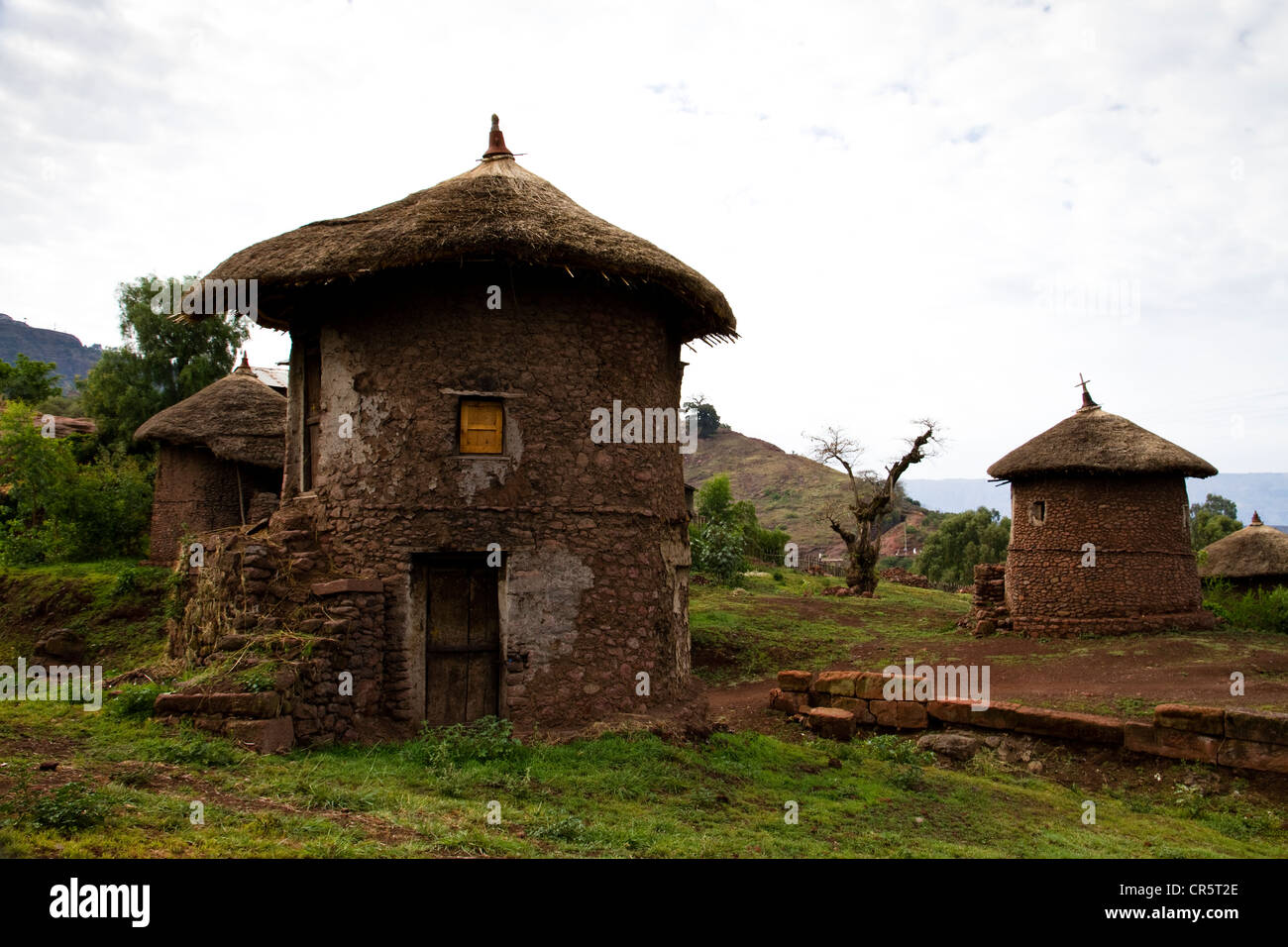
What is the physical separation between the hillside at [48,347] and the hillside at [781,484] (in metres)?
94.7

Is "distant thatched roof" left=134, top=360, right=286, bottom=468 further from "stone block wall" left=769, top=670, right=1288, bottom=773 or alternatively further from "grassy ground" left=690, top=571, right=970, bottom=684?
"stone block wall" left=769, top=670, right=1288, bottom=773

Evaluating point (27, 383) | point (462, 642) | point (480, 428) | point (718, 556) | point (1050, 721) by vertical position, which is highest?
point (27, 383)

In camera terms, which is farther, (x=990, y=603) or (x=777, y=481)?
(x=777, y=481)

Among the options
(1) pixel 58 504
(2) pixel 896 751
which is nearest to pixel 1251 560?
(2) pixel 896 751

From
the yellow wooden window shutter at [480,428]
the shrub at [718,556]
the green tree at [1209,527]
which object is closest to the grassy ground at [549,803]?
the yellow wooden window shutter at [480,428]

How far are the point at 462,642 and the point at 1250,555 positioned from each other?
22.8 meters

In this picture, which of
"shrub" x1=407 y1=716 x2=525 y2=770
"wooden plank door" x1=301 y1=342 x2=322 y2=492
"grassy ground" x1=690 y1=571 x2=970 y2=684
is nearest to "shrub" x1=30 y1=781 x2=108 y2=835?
"shrub" x1=407 y1=716 x2=525 y2=770

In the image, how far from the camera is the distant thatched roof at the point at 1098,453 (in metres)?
18.2

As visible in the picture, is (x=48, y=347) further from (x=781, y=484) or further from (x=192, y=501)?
(x=192, y=501)

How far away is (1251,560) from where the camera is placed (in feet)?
75.5

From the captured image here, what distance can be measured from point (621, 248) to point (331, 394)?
377 centimetres

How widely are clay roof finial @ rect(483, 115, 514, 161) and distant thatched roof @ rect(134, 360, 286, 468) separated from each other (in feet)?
32.4

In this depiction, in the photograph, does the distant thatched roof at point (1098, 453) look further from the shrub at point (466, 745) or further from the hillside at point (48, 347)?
the hillside at point (48, 347)

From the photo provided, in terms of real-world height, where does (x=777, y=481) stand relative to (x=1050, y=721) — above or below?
above
